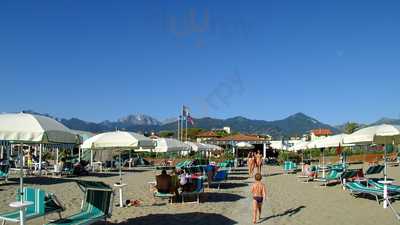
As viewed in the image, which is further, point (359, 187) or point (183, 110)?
point (183, 110)

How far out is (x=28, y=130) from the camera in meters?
6.97

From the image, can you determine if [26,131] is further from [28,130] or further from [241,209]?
[241,209]

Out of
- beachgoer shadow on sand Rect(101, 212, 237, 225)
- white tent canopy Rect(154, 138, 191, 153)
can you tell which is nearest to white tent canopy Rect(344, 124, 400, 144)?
beachgoer shadow on sand Rect(101, 212, 237, 225)

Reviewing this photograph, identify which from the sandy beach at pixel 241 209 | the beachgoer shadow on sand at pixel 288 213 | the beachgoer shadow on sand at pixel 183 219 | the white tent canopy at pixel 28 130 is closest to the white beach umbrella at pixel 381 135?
the sandy beach at pixel 241 209

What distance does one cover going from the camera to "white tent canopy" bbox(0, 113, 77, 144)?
272 inches

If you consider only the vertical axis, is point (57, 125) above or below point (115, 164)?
above

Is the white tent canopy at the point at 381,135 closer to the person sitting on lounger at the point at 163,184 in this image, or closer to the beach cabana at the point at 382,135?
the beach cabana at the point at 382,135

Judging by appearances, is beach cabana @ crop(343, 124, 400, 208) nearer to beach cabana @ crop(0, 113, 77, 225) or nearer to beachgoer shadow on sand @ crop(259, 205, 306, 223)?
beachgoer shadow on sand @ crop(259, 205, 306, 223)

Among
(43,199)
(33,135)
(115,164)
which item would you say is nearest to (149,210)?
(43,199)

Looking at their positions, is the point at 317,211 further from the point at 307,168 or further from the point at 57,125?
the point at 307,168

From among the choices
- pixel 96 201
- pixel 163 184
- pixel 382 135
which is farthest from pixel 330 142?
pixel 96 201

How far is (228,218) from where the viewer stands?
9508 mm

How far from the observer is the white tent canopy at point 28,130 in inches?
272

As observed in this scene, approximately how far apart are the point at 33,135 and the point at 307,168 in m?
15.6
